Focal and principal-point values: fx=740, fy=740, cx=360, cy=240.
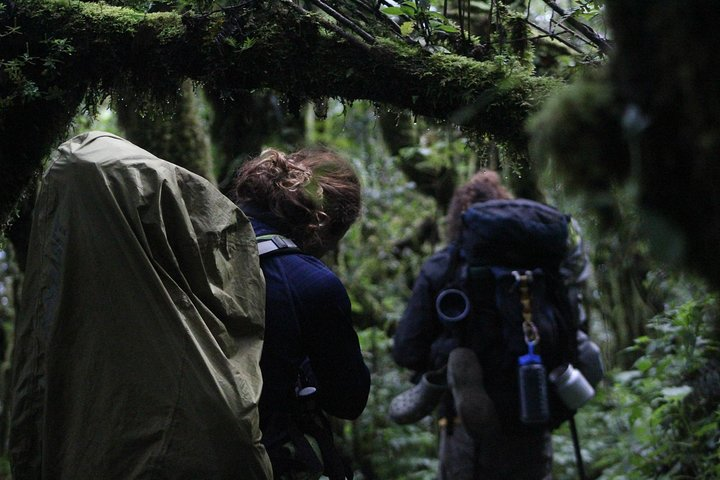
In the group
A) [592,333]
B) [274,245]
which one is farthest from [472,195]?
[592,333]

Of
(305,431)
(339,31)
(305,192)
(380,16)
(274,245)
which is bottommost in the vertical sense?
(305,431)

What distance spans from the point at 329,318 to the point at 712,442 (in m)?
2.75

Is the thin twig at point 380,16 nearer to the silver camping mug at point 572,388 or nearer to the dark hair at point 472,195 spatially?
the dark hair at point 472,195

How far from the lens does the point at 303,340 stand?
9.05 ft

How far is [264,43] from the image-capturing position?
9.98 ft

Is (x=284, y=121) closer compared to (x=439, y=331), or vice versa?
(x=439, y=331)

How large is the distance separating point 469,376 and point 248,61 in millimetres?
2461

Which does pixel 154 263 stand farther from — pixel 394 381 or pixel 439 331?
pixel 394 381

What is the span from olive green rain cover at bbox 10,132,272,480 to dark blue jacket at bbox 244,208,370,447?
30 centimetres

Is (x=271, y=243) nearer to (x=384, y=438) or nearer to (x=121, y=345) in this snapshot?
(x=121, y=345)

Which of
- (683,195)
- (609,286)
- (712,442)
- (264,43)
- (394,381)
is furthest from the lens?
(394,381)

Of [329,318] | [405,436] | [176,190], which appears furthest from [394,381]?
[176,190]

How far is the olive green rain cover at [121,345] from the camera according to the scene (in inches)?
86.7

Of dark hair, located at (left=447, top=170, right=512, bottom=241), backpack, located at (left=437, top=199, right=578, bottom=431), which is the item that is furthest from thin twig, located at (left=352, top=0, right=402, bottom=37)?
dark hair, located at (left=447, top=170, right=512, bottom=241)
